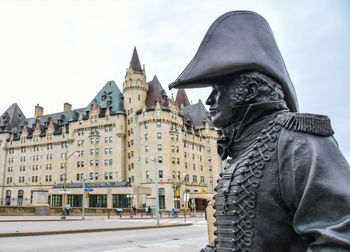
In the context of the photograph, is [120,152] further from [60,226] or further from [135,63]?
[60,226]

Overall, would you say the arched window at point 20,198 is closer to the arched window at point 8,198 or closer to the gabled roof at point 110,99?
the arched window at point 8,198

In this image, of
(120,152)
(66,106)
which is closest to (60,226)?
(120,152)

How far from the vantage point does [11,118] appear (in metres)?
87.4

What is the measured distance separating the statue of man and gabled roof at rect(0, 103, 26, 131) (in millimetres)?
94995

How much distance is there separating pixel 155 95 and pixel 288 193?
6677 cm

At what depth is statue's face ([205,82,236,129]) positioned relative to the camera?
205cm

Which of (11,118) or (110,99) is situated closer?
(110,99)

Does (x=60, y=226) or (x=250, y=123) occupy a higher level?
(x=250, y=123)

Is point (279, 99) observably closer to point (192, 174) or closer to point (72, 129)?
point (192, 174)

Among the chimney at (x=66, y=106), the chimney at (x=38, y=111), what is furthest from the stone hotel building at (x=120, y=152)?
the chimney at (x=38, y=111)

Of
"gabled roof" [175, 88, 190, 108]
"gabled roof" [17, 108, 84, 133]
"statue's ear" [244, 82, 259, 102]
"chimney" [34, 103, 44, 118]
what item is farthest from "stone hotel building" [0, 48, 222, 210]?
"statue's ear" [244, 82, 259, 102]

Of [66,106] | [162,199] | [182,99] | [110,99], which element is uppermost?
[182,99]

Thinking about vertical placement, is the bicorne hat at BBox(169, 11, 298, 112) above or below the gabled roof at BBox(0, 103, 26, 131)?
below

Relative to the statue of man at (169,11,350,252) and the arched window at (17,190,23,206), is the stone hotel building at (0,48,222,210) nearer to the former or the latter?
the arched window at (17,190,23,206)
